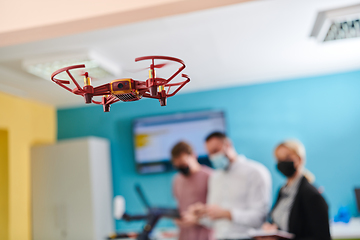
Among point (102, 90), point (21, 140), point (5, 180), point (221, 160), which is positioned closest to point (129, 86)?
point (102, 90)

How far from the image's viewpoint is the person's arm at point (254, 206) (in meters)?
2.41

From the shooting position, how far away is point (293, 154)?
218 cm

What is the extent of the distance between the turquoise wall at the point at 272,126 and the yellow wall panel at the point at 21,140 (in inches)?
8.6

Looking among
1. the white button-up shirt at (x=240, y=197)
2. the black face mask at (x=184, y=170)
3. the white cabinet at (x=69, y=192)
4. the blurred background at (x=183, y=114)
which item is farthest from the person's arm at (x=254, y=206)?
the white cabinet at (x=69, y=192)

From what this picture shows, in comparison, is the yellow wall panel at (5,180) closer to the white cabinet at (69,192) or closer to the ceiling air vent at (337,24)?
the white cabinet at (69,192)

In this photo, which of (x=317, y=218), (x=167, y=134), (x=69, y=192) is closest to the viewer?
(x=317, y=218)

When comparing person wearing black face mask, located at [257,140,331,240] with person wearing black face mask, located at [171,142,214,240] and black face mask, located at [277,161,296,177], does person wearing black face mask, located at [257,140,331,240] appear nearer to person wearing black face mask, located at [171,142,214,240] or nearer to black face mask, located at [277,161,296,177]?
black face mask, located at [277,161,296,177]

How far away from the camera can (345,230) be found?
298 cm

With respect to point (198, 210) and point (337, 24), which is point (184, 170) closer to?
point (198, 210)

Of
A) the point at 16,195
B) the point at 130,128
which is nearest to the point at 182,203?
the point at 130,128

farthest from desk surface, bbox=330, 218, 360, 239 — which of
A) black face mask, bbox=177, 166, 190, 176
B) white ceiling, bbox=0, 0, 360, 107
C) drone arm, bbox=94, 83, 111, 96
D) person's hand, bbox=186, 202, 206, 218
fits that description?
drone arm, bbox=94, 83, 111, 96

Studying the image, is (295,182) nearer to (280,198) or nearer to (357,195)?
(280,198)

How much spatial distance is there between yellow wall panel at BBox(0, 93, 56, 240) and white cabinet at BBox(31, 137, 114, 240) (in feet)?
0.38

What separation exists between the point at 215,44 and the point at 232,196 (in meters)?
1.16
